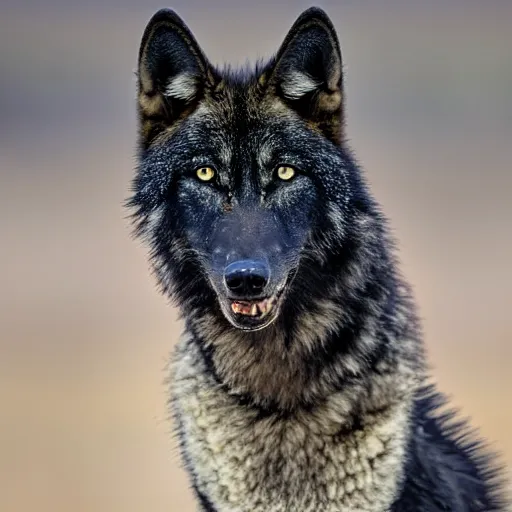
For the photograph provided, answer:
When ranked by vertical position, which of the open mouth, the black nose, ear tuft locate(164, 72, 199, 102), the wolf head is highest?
ear tuft locate(164, 72, 199, 102)

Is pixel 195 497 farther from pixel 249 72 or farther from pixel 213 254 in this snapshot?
pixel 249 72

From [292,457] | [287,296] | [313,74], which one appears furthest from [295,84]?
[292,457]

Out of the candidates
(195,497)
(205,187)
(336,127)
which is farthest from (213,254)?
(195,497)

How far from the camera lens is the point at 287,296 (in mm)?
5430

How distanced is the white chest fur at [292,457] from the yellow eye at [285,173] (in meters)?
0.97

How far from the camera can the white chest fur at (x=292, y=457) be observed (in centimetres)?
518

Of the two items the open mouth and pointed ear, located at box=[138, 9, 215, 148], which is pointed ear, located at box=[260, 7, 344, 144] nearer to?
pointed ear, located at box=[138, 9, 215, 148]

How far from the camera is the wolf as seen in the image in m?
5.20

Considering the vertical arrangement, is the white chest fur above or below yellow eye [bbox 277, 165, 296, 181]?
below

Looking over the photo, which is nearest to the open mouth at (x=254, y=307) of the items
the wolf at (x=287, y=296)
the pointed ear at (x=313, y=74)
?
the wolf at (x=287, y=296)

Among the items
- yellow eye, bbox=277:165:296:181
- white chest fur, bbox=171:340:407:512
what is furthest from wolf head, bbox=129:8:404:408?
white chest fur, bbox=171:340:407:512

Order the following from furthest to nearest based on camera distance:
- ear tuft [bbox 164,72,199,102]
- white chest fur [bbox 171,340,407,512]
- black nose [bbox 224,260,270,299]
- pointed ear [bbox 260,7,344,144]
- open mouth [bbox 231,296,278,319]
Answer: ear tuft [bbox 164,72,199,102], pointed ear [bbox 260,7,344,144], white chest fur [bbox 171,340,407,512], open mouth [bbox 231,296,278,319], black nose [bbox 224,260,270,299]

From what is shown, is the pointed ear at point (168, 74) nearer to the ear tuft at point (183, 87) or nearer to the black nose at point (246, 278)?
the ear tuft at point (183, 87)

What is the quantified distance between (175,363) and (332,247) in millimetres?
1004
